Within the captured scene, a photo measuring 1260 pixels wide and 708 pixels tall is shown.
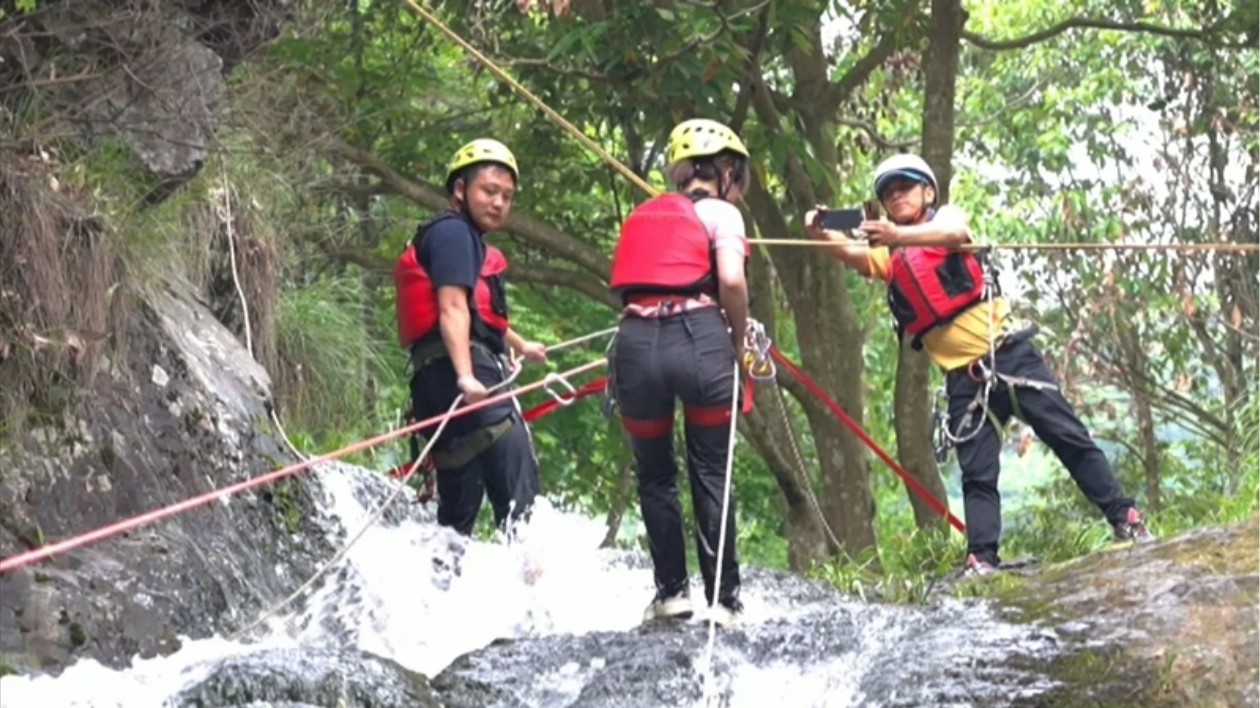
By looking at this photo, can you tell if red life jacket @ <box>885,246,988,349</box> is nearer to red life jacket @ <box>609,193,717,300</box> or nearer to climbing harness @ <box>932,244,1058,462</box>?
climbing harness @ <box>932,244,1058,462</box>

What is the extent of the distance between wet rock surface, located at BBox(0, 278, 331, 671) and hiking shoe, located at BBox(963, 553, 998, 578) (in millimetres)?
2735

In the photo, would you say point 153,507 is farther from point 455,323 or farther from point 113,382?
point 455,323

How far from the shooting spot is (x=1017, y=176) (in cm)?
1795

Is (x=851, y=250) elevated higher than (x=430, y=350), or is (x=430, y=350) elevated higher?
(x=851, y=250)

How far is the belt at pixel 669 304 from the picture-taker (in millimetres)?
6762

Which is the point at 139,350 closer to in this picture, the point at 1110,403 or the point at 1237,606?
the point at 1237,606

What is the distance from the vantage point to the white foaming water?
25.3 feet

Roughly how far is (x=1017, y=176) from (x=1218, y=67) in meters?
2.39

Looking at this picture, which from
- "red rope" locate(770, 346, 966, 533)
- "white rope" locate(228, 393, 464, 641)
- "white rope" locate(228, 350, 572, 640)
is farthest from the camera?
"red rope" locate(770, 346, 966, 533)

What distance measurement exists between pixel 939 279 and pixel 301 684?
3527 millimetres

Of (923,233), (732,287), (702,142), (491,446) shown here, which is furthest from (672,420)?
(923,233)

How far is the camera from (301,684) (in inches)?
209

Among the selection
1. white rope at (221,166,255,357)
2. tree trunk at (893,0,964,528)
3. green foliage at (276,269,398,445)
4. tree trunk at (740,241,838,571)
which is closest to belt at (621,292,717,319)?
white rope at (221,166,255,357)

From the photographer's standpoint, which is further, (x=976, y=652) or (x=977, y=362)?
(x=977, y=362)
